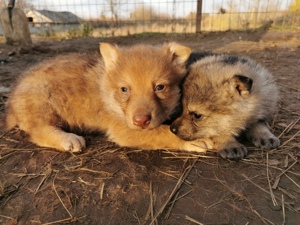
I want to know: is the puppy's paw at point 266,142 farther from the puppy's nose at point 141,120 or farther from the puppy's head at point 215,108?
the puppy's nose at point 141,120

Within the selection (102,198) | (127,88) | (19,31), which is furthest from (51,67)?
(19,31)

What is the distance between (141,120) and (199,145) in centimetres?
80

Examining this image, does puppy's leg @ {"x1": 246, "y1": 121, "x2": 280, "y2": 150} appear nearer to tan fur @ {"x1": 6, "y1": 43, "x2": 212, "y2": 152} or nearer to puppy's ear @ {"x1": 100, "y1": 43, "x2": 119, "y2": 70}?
tan fur @ {"x1": 6, "y1": 43, "x2": 212, "y2": 152}

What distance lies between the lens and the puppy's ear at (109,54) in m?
3.23

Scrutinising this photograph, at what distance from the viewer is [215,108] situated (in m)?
2.99

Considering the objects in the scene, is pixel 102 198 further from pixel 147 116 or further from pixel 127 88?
pixel 127 88

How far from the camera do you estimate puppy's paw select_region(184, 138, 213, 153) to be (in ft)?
9.85

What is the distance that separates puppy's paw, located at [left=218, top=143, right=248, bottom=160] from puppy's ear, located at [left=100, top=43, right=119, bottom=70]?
5.37ft

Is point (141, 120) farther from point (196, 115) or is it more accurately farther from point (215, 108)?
point (215, 108)

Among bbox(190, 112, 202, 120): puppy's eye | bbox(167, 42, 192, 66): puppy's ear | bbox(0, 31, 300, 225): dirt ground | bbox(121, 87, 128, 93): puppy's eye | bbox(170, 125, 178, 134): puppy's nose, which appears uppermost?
bbox(167, 42, 192, 66): puppy's ear

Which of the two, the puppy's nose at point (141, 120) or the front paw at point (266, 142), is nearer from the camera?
the puppy's nose at point (141, 120)

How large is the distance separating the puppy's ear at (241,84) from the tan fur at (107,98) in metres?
0.64

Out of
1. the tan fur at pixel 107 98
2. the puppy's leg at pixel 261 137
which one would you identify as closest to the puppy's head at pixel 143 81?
the tan fur at pixel 107 98

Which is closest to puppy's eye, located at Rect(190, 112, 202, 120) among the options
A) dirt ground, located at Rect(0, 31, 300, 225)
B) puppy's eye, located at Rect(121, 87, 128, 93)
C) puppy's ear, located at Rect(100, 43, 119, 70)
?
dirt ground, located at Rect(0, 31, 300, 225)
